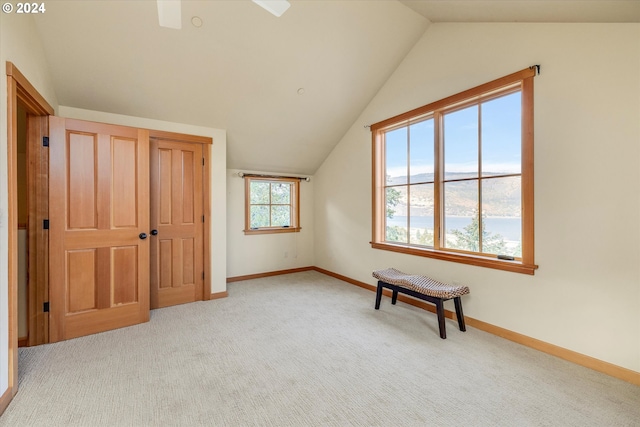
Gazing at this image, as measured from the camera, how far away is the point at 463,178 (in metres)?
3.08

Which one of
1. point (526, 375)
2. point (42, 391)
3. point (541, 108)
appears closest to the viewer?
point (42, 391)

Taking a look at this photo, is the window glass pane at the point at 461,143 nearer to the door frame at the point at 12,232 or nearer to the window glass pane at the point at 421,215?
the window glass pane at the point at 421,215

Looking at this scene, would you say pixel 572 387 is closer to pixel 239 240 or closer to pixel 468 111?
pixel 468 111

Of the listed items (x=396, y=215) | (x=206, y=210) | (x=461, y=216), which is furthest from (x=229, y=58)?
(x=461, y=216)

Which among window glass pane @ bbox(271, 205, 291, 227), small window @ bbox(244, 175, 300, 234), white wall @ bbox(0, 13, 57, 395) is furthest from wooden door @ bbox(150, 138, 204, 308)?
window glass pane @ bbox(271, 205, 291, 227)

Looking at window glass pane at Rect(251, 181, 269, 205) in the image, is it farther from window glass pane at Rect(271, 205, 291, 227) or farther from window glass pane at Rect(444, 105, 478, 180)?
window glass pane at Rect(444, 105, 478, 180)

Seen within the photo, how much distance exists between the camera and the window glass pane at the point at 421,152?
3.43m

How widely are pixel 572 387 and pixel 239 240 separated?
169 inches

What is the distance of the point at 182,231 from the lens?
360cm

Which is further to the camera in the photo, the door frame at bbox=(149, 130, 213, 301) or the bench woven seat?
the door frame at bbox=(149, 130, 213, 301)

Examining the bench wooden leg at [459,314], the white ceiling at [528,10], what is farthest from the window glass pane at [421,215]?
the white ceiling at [528,10]

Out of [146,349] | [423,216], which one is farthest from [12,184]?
[423,216]

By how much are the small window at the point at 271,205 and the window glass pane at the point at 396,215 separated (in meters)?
1.98

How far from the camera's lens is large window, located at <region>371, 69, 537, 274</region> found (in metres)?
2.60
